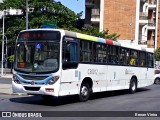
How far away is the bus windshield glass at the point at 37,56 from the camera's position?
14.8m

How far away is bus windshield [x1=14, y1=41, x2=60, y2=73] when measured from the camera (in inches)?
583

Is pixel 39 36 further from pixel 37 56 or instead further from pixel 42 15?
pixel 42 15

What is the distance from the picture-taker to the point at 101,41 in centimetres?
1827

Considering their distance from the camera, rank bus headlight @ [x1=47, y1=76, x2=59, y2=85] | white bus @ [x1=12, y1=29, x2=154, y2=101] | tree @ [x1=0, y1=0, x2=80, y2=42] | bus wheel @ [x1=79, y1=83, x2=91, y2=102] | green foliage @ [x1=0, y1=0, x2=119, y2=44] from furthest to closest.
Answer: tree @ [x1=0, y1=0, x2=80, y2=42] < green foliage @ [x1=0, y1=0, x2=119, y2=44] < bus wheel @ [x1=79, y1=83, x2=91, y2=102] < white bus @ [x1=12, y1=29, x2=154, y2=101] < bus headlight @ [x1=47, y1=76, x2=59, y2=85]

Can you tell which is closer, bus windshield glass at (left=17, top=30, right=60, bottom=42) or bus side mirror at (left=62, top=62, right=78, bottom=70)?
bus side mirror at (left=62, top=62, right=78, bottom=70)

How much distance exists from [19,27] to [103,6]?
A: 13.8 meters

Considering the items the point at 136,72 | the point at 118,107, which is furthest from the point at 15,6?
the point at 118,107

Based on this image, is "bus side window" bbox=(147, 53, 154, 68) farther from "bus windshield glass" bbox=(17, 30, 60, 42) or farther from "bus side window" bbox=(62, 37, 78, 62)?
"bus windshield glass" bbox=(17, 30, 60, 42)

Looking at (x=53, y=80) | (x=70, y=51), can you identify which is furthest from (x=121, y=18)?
(x=53, y=80)

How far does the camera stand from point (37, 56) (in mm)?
15039

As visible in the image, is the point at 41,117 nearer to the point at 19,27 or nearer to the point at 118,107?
the point at 118,107

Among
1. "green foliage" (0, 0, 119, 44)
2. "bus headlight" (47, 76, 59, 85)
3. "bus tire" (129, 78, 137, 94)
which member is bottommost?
"bus tire" (129, 78, 137, 94)

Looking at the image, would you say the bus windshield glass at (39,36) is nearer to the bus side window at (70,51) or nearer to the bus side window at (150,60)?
the bus side window at (70,51)

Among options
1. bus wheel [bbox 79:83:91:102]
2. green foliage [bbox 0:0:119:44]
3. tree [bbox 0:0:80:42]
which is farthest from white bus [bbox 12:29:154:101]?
tree [bbox 0:0:80:42]
